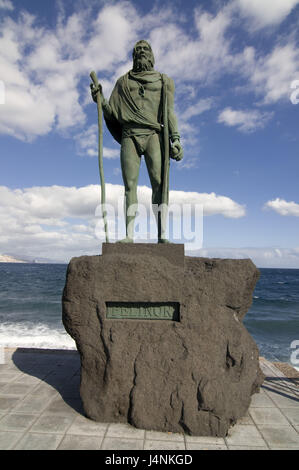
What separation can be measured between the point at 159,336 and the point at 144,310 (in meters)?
0.33

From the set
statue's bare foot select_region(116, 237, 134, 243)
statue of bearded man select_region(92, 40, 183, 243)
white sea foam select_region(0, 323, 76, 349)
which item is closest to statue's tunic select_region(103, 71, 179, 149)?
statue of bearded man select_region(92, 40, 183, 243)

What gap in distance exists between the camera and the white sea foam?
9.47m

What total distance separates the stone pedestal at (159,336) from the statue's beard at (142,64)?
2.72m

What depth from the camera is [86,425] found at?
336 cm

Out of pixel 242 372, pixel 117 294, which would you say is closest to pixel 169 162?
pixel 117 294

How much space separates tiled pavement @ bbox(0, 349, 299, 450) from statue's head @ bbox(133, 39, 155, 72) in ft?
15.1

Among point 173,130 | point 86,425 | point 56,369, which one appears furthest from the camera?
point 56,369

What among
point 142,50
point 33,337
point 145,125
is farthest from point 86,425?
point 33,337

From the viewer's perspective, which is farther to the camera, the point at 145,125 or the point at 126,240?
the point at 145,125

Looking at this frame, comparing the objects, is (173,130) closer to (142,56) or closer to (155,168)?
(155,168)

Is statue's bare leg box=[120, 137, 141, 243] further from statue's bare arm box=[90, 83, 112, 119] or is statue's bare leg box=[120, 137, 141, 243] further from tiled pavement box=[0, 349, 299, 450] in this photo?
tiled pavement box=[0, 349, 299, 450]

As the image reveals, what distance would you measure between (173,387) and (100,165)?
2.89m

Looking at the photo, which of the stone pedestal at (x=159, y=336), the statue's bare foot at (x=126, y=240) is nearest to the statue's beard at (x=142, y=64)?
the statue's bare foot at (x=126, y=240)
